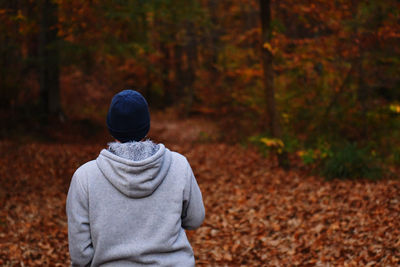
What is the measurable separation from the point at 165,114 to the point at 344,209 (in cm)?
1884

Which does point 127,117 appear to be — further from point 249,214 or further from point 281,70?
point 281,70

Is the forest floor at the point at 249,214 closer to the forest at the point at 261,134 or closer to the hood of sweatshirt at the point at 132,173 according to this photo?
the forest at the point at 261,134

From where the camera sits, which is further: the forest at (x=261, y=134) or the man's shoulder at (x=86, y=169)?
the forest at (x=261, y=134)

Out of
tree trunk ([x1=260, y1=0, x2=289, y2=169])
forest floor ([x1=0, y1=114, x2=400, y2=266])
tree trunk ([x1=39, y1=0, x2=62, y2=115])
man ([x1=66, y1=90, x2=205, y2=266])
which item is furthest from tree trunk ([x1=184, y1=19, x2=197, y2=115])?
man ([x1=66, y1=90, x2=205, y2=266])

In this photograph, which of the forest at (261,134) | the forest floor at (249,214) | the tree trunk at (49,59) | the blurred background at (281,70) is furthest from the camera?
the tree trunk at (49,59)

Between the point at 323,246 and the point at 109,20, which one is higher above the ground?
the point at 109,20

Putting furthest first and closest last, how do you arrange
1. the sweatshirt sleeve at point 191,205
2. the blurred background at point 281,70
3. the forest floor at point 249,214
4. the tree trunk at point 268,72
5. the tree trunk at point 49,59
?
the tree trunk at point 49,59
the tree trunk at point 268,72
the blurred background at point 281,70
the forest floor at point 249,214
the sweatshirt sleeve at point 191,205

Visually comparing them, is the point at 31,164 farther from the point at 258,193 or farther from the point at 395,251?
the point at 395,251

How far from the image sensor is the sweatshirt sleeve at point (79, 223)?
228 cm

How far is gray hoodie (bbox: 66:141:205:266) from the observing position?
226 centimetres

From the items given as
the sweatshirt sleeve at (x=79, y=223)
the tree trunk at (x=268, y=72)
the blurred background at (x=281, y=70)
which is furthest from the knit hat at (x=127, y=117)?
the tree trunk at (x=268, y=72)

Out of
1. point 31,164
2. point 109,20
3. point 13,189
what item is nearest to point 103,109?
point 109,20

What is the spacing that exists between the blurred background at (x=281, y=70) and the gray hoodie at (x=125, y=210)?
7.20 m

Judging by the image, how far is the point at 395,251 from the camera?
216 inches
